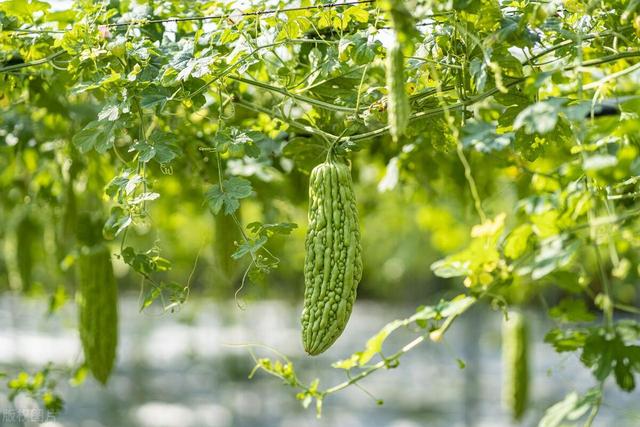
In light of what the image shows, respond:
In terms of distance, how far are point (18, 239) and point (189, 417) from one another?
14.7 ft

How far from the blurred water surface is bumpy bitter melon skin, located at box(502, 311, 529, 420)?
211 centimetres

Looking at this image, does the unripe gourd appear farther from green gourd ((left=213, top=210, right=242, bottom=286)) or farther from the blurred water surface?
the blurred water surface

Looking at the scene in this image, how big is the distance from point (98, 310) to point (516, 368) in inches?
78.8

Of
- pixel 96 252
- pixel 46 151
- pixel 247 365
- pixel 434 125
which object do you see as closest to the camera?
pixel 434 125

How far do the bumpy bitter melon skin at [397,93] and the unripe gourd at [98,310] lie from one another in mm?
1707

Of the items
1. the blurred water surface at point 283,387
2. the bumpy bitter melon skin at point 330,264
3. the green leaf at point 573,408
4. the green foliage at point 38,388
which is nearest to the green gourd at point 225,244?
the green foliage at point 38,388

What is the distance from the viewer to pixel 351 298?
1566 mm

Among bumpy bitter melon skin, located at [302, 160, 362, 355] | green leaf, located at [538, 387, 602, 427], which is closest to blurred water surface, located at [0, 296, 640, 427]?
bumpy bitter melon skin, located at [302, 160, 362, 355]

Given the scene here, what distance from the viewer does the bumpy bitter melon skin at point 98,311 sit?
2686mm

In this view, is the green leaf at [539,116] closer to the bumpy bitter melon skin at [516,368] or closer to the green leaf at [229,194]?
the green leaf at [229,194]

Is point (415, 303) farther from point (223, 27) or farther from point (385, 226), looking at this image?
point (223, 27)

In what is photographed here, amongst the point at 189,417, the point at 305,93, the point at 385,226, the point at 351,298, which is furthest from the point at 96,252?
the point at 189,417

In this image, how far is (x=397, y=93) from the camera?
4.09ft

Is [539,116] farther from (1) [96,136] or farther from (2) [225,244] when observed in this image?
(2) [225,244]
